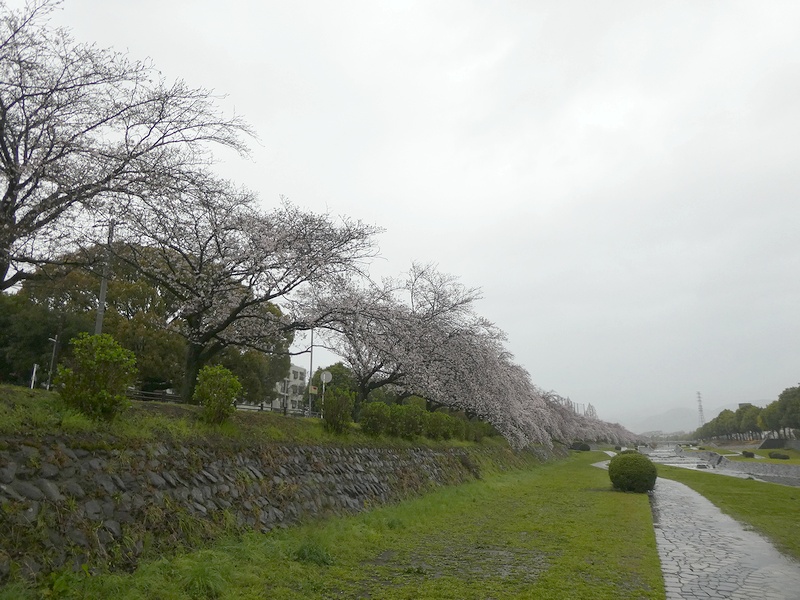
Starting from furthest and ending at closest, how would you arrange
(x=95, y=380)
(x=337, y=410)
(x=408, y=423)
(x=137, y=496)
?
(x=408, y=423), (x=337, y=410), (x=95, y=380), (x=137, y=496)

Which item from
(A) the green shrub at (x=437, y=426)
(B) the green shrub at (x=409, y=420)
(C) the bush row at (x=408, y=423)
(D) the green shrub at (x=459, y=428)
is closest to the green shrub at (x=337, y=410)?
(C) the bush row at (x=408, y=423)

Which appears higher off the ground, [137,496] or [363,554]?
[137,496]

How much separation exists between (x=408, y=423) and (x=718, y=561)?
11.5 m

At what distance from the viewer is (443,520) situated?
12.8m

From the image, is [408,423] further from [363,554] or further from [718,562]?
[718,562]

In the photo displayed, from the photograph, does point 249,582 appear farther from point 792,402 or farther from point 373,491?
point 792,402

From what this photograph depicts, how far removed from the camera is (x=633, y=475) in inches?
770

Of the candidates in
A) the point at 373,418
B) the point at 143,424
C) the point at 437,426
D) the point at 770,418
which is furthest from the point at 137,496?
the point at 770,418

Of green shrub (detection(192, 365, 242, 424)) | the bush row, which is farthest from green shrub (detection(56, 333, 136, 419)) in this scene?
the bush row

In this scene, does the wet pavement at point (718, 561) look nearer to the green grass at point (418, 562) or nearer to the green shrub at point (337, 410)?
the green grass at point (418, 562)

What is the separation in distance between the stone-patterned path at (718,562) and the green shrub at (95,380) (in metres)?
8.40

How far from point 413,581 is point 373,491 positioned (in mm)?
6590

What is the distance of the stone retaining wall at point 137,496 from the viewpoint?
5.64 m

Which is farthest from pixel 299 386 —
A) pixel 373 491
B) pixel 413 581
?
pixel 413 581
